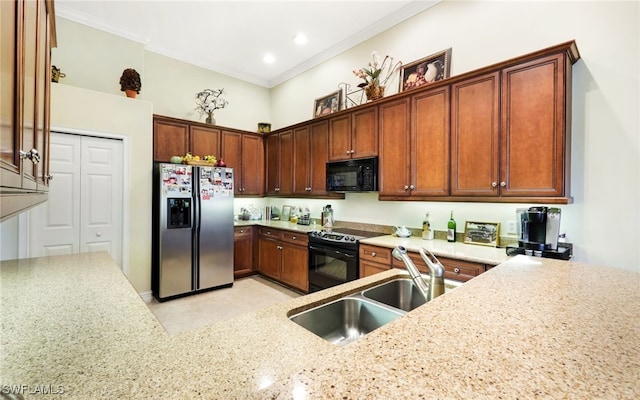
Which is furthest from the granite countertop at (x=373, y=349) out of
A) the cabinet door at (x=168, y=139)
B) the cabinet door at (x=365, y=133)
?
the cabinet door at (x=168, y=139)

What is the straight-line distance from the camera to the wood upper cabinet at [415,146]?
2719 mm

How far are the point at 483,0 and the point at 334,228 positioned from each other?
10.0 ft

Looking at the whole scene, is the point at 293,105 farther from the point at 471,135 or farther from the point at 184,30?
the point at 471,135

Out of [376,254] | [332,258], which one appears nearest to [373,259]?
[376,254]

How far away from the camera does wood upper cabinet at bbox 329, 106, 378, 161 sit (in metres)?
3.31

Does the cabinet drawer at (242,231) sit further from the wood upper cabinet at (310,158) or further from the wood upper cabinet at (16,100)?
the wood upper cabinet at (16,100)

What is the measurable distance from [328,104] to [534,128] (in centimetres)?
279

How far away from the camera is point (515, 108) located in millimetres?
2279

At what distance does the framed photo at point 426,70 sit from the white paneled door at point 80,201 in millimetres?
3626

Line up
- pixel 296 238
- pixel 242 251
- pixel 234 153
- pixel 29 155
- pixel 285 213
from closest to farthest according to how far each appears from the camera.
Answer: pixel 29 155 < pixel 296 238 < pixel 242 251 < pixel 234 153 < pixel 285 213

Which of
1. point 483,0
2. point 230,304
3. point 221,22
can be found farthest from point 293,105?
point 230,304

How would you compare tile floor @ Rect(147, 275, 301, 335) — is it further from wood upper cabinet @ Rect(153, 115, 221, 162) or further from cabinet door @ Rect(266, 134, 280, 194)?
wood upper cabinet @ Rect(153, 115, 221, 162)

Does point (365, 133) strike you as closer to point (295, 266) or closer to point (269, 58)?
point (295, 266)

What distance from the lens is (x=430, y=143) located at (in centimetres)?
279
